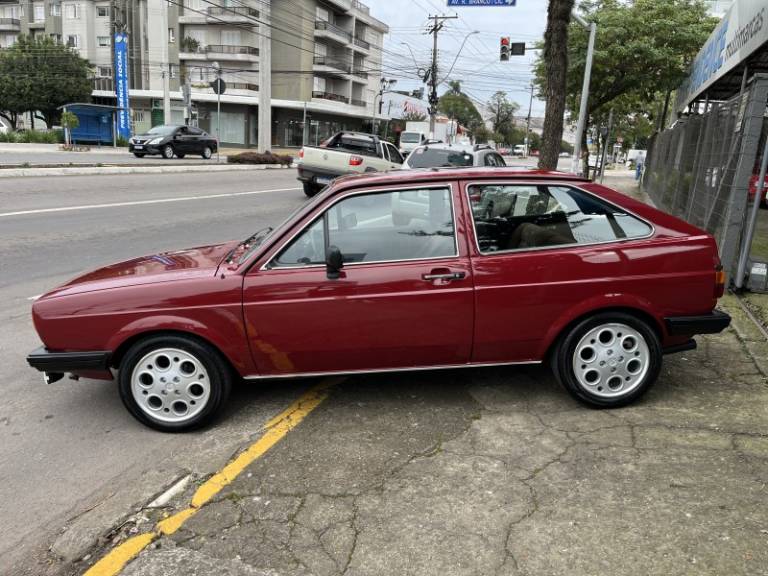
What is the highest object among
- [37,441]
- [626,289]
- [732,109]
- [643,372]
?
[732,109]

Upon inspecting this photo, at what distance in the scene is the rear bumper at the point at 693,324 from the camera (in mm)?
4012

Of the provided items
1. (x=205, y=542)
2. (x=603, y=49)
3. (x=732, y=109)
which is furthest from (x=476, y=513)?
(x=603, y=49)

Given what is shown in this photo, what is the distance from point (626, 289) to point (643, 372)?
0.56m

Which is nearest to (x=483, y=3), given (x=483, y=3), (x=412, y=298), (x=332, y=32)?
(x=483, y=3)

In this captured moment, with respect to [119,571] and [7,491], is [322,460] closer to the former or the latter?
[119,571]

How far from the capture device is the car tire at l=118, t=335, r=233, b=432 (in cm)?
377

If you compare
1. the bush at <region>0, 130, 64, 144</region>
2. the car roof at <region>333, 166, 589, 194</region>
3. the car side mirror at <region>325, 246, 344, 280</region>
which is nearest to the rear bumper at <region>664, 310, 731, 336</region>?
the car roof at <region>333, 166, 589, 194</region>

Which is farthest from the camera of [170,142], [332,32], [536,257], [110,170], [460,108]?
[460,108]

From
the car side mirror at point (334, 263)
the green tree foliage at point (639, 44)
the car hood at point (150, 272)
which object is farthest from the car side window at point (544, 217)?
the green tree foliage at point (639, 44)

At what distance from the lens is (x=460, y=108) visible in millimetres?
106500

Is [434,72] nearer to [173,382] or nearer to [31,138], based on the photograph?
[31,138]

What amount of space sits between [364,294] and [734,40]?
33.7 feet

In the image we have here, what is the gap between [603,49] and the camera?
23062 mm

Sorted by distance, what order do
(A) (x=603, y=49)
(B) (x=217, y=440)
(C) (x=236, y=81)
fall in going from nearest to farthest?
(B) (x=217, y=440), (A) (x=603, y=49), (C) (x=236, y=81)
